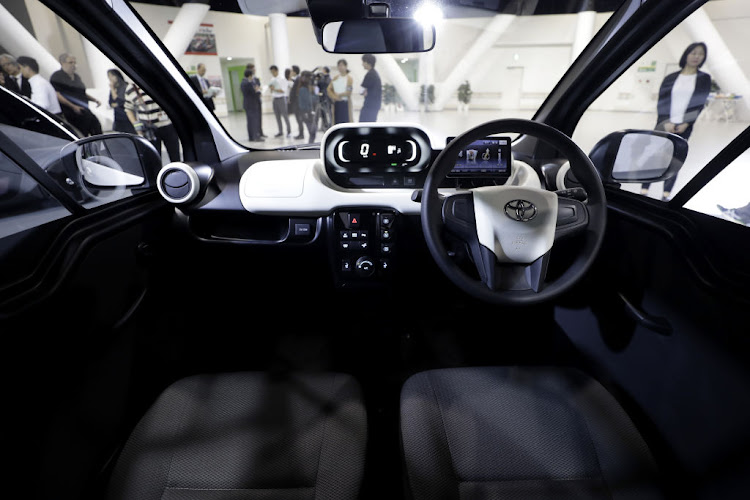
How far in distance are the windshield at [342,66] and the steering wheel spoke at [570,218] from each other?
36 cm

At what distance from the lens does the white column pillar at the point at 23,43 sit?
1.89 meters

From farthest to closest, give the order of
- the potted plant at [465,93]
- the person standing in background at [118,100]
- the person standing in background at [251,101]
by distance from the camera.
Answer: the potted plant at [465,93], the person standing in background at [251,101], the person standing in background at [118,100]

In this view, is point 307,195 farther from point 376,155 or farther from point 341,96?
point 341,96

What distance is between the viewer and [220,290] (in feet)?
6.75

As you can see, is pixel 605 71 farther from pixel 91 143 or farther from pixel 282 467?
pixel 91 143

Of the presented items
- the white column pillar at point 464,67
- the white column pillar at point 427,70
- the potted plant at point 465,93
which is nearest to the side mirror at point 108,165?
the white column pillar at point 427,70

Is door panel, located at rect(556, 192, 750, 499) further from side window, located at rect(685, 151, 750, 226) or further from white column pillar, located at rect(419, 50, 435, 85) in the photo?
white column pillar, located at rect(419, 50, 435, 85)

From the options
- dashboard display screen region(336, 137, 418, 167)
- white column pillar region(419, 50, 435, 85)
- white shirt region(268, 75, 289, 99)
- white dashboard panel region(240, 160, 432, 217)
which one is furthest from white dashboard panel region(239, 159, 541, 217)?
white column pillar region(419, 50, 435, 85)

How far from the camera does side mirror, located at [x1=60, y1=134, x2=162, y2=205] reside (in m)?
1.59

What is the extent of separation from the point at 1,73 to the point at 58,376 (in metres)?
1.22

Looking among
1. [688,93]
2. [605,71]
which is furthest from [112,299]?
[688,93]

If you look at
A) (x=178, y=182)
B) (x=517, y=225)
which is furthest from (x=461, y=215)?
(x=178, y=182)

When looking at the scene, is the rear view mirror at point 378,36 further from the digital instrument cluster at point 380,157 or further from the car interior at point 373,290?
the digital instrument cluster at point 380,157

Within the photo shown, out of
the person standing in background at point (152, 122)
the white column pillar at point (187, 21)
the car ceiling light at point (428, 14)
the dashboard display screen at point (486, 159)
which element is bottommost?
the dashboard display screen at point (486, 159)
